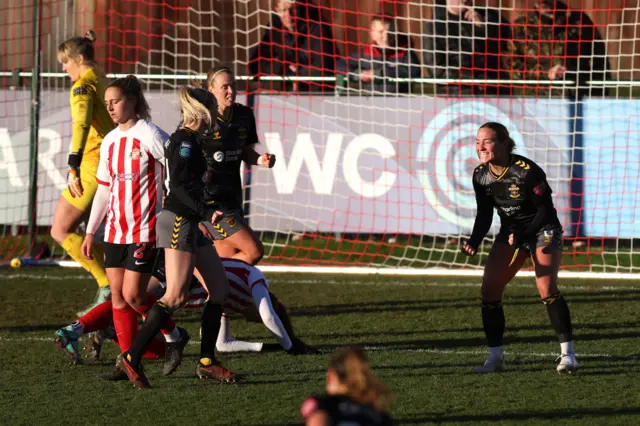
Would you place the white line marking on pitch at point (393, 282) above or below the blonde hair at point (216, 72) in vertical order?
below

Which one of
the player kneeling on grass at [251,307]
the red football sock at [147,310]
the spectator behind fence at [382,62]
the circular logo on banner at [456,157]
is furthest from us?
the spectator behind fence at [382,62]

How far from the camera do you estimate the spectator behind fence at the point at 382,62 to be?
1321 cm

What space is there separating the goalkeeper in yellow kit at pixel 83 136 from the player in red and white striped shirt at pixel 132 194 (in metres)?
1.16

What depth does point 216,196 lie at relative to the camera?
824 cm

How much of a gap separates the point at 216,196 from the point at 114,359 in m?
1.35

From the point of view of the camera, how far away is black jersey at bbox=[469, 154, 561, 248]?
23.6 feet

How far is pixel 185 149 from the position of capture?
21.5ft

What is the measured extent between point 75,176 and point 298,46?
6008 mm

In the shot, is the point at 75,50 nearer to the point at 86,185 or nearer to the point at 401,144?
the point at 86,185

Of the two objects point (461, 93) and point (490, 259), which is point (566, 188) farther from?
point (490, 259)

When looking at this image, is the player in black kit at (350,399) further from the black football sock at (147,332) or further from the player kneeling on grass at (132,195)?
the player kneeling on grass at (132,195)

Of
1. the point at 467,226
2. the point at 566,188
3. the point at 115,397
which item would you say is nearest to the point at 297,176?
the point at 467,226

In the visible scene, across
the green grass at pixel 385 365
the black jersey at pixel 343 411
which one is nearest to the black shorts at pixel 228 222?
the green grass at pixel 385 365

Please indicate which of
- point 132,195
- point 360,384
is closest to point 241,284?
point 132,195
